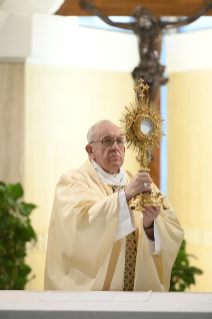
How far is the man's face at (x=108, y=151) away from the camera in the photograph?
116 inches

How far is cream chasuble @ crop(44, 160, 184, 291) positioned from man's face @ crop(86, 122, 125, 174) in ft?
0.44

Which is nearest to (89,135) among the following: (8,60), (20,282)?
(20,282)

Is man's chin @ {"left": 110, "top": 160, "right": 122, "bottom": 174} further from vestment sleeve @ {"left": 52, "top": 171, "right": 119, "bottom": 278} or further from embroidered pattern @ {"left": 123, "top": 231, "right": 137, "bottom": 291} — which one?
embroidered pattern @ {"left": 123, "top": 231, "right": 137, "bottom": 291}

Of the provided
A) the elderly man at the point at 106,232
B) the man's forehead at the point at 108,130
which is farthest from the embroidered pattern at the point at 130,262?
the man's forehead at the point at 108,130

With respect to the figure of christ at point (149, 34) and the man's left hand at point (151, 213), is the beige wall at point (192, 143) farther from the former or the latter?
the man's left hand at point (151, 213)

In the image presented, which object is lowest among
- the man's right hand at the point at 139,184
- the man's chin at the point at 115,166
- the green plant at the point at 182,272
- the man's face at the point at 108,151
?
the green plant at the point at 182,272

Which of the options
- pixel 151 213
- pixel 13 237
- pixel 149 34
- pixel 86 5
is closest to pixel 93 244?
pixel 151 213

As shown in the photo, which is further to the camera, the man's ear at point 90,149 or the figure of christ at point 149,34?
the figure of christ at point 149,34

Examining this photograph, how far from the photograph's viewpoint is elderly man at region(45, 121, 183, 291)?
2.59m

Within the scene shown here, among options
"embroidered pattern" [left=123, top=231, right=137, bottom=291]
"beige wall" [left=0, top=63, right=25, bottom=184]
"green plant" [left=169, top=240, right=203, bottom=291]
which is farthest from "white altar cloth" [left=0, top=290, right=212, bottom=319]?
"beige wall" [left=0, top=63, right=25, bottom=184]

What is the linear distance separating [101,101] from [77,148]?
0.64 metres

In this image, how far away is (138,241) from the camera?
2.80 metres

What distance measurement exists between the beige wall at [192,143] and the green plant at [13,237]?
76.3 inches

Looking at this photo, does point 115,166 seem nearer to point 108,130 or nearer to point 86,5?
point 108,130
